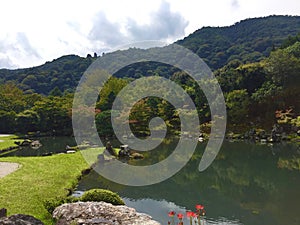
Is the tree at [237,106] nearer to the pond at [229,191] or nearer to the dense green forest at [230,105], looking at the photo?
the dense green forest at [230,105]

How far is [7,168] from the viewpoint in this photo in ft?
45.2

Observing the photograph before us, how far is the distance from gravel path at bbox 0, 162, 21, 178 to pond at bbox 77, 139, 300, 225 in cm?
284

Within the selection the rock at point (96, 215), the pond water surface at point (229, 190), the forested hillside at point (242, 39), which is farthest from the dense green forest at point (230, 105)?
the forested hillside at point (242, 39)

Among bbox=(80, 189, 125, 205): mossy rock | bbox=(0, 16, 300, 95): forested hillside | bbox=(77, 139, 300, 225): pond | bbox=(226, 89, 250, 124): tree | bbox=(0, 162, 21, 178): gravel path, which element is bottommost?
bbox=(77, 139, 300, 225): pond

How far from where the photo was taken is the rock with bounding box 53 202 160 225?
7172 millimetres

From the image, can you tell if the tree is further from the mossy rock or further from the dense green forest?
the mossy rock

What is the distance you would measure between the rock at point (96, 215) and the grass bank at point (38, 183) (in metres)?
0.76

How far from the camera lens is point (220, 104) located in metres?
33.1

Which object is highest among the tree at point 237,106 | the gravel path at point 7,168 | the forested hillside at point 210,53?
the forested hillside at point 210,53

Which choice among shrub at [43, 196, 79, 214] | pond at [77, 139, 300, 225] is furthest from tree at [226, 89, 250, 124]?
shrub at [43, 196, 79, 214]

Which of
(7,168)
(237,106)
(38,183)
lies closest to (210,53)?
(237,106)

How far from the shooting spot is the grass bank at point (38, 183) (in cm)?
905

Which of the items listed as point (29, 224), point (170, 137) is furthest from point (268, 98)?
point (29, 224)

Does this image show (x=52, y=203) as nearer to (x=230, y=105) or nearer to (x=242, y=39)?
(x=230, y=105)
